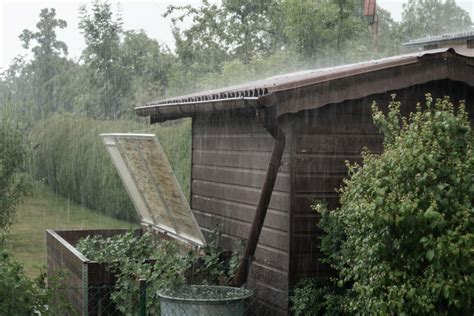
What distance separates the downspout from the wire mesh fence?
13.0 inches

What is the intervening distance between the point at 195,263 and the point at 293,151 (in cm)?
152

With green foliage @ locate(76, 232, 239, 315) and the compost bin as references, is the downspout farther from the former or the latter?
the compost bin

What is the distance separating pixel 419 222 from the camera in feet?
17.6

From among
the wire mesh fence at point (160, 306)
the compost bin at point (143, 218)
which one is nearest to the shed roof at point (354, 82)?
the compost bin at point (143, 218)

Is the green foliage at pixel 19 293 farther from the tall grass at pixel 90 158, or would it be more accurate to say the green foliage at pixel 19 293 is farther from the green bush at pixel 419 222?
the tall grass at pixel 90 158

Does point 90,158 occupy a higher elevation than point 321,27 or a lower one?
lower

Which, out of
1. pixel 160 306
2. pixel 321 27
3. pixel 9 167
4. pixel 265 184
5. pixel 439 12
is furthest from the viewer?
pixel 439 12

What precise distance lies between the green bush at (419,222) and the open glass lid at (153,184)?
8.44 feet

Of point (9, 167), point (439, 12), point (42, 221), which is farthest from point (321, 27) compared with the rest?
point (439, 12)

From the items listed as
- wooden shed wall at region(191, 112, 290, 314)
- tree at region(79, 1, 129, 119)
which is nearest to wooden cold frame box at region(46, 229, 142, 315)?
wooden shed wall at region(191, 112, 290, 314)

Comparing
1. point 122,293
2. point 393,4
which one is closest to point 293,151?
point 122,293

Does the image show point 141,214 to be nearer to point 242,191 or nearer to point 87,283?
point 242,191

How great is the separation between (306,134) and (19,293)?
9.28ft

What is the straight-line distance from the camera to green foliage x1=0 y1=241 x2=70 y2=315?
6.30m
